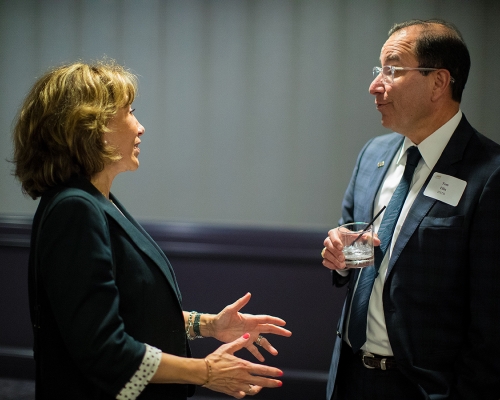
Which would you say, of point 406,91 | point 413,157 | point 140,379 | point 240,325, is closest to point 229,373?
point 140,379

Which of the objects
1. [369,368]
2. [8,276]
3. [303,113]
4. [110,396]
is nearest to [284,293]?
[303,113]

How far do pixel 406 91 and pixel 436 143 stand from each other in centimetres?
21

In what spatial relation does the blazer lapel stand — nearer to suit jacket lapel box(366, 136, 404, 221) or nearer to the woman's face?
the woman's face

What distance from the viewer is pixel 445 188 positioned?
1784 mm

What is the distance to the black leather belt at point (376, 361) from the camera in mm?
1848

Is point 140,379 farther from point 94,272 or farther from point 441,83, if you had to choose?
point 441,83

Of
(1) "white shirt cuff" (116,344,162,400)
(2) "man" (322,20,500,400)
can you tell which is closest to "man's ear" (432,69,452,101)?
(2) "man" (322,20,500,400)

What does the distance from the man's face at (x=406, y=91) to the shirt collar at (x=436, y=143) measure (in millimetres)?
53

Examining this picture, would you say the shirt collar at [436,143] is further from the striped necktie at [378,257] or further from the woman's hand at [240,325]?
the woman's hand at [240,325]

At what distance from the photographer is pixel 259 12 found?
3.32 m

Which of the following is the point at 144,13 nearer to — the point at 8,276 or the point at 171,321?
the point at 8,276

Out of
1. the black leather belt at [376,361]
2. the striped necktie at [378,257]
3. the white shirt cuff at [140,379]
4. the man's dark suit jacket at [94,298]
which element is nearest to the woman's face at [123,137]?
the man's dark suit jacket at [94,298]

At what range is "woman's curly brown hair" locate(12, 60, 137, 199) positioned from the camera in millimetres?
1442

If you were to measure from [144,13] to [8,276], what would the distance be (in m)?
1.85
